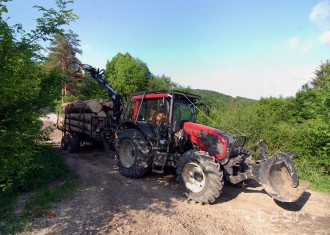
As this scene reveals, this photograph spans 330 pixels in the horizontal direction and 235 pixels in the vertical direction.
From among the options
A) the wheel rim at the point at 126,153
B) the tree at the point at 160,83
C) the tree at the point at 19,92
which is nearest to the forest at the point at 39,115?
the tree at the point at 19,92

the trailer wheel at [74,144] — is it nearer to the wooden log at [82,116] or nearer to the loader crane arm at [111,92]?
the wooden log at [82,116]

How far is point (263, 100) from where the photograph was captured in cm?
2389

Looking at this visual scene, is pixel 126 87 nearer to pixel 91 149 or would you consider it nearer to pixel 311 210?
pixel 91 149

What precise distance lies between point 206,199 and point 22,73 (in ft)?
13.8

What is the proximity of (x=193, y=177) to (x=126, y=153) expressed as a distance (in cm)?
270

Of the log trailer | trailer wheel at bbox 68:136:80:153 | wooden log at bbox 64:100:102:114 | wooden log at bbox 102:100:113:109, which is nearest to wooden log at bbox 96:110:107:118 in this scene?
wooden log at bbox 64:100:102:114

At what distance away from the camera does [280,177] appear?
604cm

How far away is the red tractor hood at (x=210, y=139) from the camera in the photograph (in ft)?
20.9

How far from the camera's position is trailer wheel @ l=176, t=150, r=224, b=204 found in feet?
18.8

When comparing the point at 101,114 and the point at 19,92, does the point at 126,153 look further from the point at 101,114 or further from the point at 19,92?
the point at 19,92

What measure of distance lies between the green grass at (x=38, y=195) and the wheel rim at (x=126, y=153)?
4.91 ft

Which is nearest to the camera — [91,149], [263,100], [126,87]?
[91,149]

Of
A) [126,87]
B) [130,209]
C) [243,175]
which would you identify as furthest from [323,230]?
[126,87]

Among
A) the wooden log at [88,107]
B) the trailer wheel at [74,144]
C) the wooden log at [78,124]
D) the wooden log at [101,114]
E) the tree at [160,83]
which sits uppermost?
the tree at [160,83]
